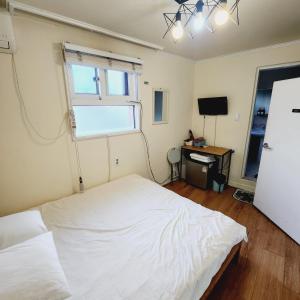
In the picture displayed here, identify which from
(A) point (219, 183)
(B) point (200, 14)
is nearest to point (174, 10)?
(B) point (200, 14)

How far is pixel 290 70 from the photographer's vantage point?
137 inches

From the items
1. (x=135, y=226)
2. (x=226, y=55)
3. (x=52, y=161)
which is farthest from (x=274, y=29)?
(x=52, y=161)

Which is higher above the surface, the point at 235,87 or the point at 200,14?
the point at 200,14

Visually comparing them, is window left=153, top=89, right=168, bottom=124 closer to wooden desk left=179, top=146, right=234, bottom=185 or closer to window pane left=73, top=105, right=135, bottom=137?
window pane left=73, top=105, right=135, bottom=137

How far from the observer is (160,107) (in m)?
3.03

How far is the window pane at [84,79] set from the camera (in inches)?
78.6

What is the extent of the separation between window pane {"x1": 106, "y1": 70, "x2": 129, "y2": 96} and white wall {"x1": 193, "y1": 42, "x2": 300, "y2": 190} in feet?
5.49

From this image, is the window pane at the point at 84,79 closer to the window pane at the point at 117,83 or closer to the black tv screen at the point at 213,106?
the window pane at the point at 117,83

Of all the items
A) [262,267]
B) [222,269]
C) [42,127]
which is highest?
[42,127]

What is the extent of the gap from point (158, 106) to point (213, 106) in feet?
3.46

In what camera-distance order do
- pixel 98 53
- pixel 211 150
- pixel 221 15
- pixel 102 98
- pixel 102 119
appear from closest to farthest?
pixel 221 15, pixel 98 53, pixel 102 98, pixel 102 119, pixel 211 150

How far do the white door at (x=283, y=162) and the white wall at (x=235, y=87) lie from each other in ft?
2.11

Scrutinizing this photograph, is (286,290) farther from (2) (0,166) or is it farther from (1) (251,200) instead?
(2) (0,166)

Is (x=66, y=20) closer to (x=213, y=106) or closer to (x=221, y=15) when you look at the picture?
(x=221, y=15)
